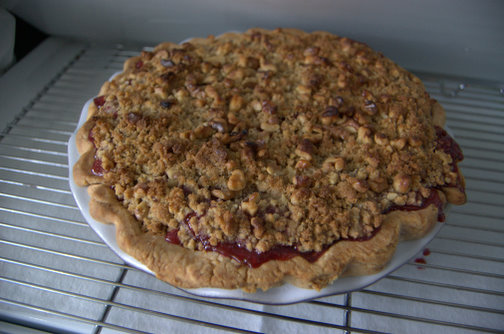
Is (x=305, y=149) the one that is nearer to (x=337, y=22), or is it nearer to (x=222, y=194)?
(x=222, y=194)

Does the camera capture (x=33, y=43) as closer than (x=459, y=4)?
No

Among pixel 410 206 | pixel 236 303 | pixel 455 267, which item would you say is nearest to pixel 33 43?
pixel 236 303

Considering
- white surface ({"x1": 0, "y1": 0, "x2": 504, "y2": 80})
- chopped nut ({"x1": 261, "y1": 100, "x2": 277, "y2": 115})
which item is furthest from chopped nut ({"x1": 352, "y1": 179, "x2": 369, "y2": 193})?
white surface ({"x1": 0, "y1": 0, "x2": 504, "y2": 80})

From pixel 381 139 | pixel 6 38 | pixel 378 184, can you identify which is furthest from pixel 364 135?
pixel 6 38

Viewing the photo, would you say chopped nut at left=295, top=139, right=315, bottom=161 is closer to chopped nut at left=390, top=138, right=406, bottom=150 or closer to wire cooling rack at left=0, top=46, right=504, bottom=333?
chopped nut at left=390, top=138, right=406, bottom=150

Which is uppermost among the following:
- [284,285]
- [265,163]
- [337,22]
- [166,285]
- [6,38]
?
[337,22]

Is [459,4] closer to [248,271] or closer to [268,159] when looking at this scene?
[268,159]

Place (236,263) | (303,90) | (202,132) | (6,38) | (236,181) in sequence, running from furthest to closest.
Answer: (6,38), (303,90), (202,132), (236,181), (236,263)

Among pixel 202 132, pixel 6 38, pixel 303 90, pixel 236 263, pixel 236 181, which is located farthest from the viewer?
pixel 6 38

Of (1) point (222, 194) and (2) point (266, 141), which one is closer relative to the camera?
(1) point (222, 194)
